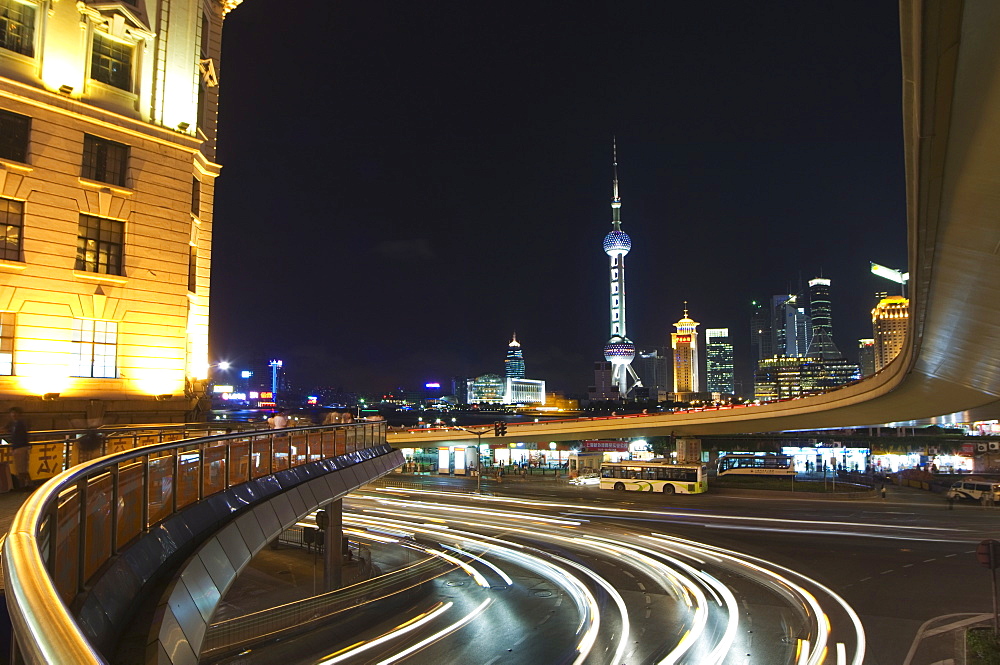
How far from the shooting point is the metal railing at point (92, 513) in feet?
7.46

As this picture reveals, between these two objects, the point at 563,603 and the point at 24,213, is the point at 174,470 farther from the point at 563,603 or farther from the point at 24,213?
the point at 24,213

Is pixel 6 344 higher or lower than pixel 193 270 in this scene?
lower

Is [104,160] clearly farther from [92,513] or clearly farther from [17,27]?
[92,513]

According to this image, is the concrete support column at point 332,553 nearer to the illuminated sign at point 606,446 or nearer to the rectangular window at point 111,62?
the rectangular window at point 111,62

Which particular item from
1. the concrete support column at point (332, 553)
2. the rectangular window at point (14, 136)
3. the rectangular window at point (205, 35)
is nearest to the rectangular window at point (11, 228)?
the rectangular window at point (14, 136)

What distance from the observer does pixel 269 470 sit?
576 inches

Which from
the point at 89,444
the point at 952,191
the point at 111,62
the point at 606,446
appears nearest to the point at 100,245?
the point at 111,62

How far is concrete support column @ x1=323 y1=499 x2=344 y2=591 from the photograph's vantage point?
23333 mm

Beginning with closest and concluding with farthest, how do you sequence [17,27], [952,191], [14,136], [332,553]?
1. [952,191]
2. [14,136]
3. [17,27]
4. [332,553]

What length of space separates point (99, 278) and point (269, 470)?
14.2m

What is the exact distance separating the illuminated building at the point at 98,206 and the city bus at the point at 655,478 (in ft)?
106

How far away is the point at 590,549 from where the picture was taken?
92.7 feet

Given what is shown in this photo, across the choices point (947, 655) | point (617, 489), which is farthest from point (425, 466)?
point (947, 655)

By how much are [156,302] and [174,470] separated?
19125mm
